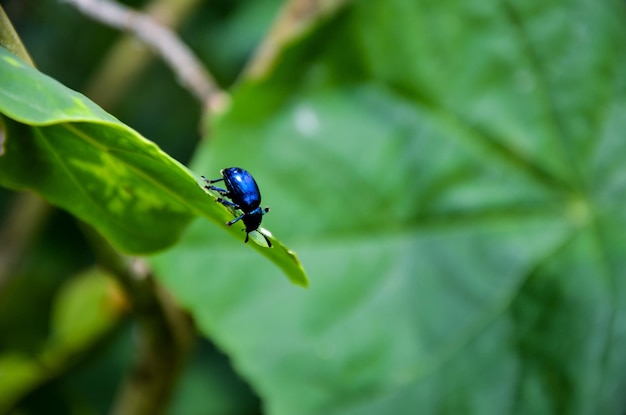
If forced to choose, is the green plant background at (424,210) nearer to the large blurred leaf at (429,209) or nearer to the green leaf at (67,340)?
the large blurred leaf at (429,209)

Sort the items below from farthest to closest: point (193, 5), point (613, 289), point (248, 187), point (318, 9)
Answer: point (193, 5) < point (318, 9) < point (613, 289) < point (248, 187)

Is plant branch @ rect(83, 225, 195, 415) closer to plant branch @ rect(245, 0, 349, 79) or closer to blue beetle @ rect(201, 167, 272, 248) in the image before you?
blue beetle @ rect(201, 167, 272, 248)

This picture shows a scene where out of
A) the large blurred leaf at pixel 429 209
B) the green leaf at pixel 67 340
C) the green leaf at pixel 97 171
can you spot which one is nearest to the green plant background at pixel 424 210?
the large blurred leaf at pixel 429 209

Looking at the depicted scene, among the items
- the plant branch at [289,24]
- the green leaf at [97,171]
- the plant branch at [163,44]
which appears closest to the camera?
the green leaf at [97,171]

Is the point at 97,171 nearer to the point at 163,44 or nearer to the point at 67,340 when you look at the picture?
the point at 163,44

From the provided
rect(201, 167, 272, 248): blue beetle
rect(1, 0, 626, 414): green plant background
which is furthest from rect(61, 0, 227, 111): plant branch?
rect(201, 167, 272, 248): blue beetle

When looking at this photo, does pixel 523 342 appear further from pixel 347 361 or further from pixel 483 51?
pixel 483 51

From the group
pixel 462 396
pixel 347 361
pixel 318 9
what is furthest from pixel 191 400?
pixel 318 9
